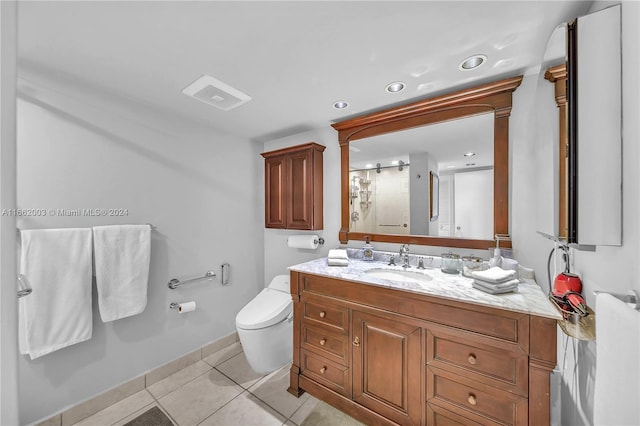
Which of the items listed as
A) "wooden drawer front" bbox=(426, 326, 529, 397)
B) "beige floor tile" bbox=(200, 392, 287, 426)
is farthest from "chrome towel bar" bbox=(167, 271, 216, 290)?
"wooden drawer front" bbox=(426, 326, 529, 397)

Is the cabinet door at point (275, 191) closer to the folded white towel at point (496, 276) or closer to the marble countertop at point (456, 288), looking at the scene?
the marble countertop at point (456, 288)

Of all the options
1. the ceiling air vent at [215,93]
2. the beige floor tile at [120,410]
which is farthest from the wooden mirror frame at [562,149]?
the beige floor tile at [120,410]

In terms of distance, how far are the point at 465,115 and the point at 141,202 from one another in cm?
254

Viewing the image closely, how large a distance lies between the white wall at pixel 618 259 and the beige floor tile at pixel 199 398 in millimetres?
1998

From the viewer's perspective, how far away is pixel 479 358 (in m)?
1.19

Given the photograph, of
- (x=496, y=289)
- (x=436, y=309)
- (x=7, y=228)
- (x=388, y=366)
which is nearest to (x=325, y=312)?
(x=388, y=366)

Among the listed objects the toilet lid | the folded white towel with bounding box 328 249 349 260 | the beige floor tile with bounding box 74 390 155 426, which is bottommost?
the beige floor tile with bounding box 74 390 155 426

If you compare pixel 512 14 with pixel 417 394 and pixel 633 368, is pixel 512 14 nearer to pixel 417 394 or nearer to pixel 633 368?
pixel 633 368

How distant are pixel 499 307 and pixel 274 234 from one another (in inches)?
87.2

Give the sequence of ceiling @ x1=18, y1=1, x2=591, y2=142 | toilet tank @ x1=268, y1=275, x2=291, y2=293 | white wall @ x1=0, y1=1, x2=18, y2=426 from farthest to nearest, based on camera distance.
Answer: toilet tank @ x1=268, y1=275, x2=291, y2=293 → ceiling @ x1=18, y1=1, x2=591, y2=142 → white wall @ x1=0, y1=1, x2=18, y2=426

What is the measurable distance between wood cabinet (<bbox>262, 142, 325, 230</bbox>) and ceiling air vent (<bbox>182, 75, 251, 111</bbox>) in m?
0.74

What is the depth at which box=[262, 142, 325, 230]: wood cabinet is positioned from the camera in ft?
7.91

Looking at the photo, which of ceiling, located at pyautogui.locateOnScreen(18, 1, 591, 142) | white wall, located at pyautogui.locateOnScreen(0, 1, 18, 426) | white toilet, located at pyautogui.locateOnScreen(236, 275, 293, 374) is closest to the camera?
A: white wall, located at pyautogui.locateOnScreen(0, 1, 18, 426)

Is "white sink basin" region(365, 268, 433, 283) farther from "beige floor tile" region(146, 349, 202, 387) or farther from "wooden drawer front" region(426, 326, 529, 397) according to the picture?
"beige floor tile" region(146, 349, 202, 387)
